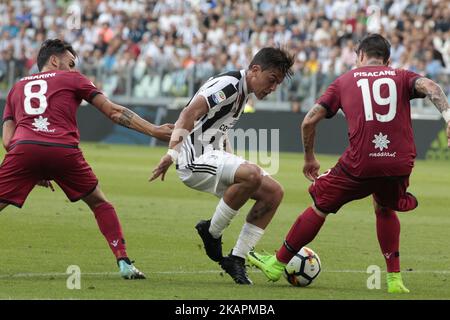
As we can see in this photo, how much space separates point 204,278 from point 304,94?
69.9ft

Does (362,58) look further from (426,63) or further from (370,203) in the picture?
(426,63)

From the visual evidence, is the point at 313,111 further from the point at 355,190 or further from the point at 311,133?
the point at 355,190

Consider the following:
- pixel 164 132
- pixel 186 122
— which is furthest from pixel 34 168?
pixel 186 122

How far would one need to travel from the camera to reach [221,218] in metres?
9.66

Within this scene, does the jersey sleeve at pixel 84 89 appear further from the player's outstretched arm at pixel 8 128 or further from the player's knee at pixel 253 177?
the player's knee at pixel 253 177

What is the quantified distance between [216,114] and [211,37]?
25.1 meters

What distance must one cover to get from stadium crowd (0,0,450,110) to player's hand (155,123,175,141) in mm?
20225

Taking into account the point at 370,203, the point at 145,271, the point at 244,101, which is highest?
the point at 244,101

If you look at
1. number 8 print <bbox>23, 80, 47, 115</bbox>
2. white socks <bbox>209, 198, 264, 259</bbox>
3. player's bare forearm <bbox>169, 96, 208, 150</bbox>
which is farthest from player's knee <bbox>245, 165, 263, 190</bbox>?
number 8 print <bbox>23, 80, 47, 115</bbox>

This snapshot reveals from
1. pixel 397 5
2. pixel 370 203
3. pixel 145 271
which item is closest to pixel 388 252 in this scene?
pixel 145 271

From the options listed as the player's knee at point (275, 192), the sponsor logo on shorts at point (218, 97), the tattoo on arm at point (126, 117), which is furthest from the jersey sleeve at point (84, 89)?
the player's knee at point (275, 192)

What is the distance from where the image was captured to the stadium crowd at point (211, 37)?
1203 inches

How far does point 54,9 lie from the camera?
130ft
